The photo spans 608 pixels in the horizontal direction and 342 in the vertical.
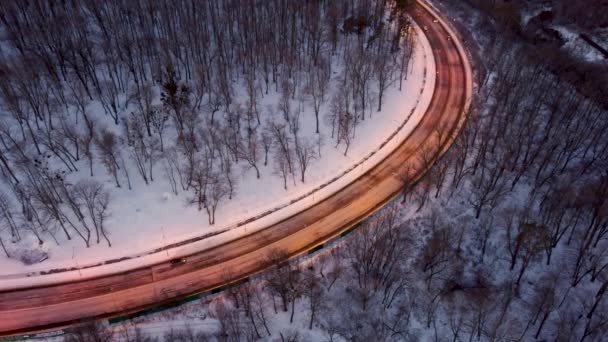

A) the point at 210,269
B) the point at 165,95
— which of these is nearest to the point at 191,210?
the point at 210,269

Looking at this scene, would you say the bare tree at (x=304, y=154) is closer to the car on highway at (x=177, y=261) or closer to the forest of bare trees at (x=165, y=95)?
the forest of bare trees at (x=165, y=95)

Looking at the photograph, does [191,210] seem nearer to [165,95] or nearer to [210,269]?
[210,269]

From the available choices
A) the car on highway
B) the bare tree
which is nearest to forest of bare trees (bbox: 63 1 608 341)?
the car on highway

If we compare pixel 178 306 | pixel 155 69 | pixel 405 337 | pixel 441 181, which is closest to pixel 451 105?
pixel 441 181

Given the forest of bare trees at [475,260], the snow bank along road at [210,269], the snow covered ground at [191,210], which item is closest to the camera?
the forest of bare trees at [475,260]

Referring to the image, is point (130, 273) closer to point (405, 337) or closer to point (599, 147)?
point (405, 337)

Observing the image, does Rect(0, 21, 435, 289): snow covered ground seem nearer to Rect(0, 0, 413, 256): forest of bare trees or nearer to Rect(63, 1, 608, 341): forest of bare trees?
Rect(0, 0, 413, 256): forest of bare trees

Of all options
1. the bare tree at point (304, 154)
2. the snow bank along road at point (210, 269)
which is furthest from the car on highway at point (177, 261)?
the bare tree at point (304, 154)
